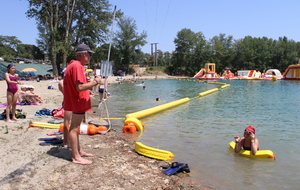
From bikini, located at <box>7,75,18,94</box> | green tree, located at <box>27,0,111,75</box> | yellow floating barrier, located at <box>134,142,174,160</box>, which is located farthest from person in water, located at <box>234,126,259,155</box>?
green tree, located at <box>27,0,111,75</box>

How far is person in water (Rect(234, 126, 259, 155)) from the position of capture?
20.3ft

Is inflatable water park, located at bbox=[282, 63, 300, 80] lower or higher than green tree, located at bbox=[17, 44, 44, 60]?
lower

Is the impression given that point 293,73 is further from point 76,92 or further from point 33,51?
point 33,51

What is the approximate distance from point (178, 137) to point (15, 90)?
527 cm

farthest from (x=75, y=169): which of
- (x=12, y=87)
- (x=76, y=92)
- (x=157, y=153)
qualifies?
(x=12, y=87)

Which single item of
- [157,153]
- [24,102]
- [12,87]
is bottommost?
[157,153]

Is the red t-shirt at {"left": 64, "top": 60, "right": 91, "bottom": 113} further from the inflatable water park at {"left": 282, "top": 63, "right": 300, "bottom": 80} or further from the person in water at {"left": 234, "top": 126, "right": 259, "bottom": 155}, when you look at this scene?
the inflatable water park at {"left": 282, "top": 63, "right": 300, "bottom": 80}

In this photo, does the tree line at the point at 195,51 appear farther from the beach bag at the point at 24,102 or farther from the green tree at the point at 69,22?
Result: the beach bag at the point at 24,102

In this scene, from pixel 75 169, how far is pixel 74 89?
142cm

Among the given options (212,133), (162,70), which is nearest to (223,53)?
(162,70)

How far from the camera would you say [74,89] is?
4.37 meters

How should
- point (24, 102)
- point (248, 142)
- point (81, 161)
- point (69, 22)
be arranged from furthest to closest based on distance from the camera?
point (69, 22), point (24, 102), point (248, 142), point (81, 161)

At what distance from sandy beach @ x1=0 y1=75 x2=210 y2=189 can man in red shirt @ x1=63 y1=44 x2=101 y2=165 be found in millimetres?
402

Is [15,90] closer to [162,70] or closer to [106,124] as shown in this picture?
[106,124]
